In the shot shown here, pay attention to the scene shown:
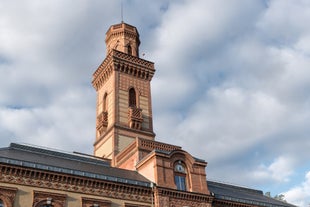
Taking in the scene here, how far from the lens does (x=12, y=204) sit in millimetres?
25797

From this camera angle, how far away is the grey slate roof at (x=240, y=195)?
37925 millimetres

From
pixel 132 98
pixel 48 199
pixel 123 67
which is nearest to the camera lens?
pixel 48 199

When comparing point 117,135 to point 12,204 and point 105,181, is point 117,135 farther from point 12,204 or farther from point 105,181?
point 12,204

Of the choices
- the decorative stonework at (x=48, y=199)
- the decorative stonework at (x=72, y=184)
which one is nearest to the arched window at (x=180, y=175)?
the decorative stonework at (x=72, y=184)

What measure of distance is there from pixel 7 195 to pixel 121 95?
79.1ft

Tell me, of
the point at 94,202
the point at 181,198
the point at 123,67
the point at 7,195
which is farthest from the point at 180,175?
the point at 123,67

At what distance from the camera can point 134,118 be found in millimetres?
46656

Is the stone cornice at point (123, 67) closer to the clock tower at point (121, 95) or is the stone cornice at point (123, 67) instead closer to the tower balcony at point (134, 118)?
the clock tower at point (121, 95)

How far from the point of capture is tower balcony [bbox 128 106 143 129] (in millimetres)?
46375

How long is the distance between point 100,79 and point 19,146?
19570 millimetres

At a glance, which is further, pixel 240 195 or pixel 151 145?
pixel 240 195

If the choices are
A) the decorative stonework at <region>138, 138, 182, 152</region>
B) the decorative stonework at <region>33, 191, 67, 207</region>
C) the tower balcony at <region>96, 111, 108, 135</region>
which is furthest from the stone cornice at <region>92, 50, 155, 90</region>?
the decorative stonework at <region>33, 191, 67, 207</region>

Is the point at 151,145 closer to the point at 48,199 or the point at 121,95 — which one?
the point at 121,95

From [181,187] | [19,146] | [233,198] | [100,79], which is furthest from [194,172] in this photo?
[100,79]
